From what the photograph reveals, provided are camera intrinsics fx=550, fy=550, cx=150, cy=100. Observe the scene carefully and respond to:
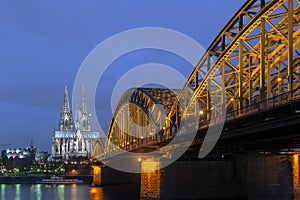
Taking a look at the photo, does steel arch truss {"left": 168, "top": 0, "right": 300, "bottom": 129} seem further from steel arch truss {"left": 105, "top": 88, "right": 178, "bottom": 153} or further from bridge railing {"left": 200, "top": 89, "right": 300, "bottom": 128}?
steel arch truss {"left": 105, "top": 88, "right": 178, "bottom": 153}

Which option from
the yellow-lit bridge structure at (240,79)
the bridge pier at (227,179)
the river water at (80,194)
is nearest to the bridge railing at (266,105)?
Answer: the yellow-lit bridge structure at (240,79)

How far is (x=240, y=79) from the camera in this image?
49906mm

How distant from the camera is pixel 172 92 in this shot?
337 ft

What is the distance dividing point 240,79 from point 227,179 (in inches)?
1111

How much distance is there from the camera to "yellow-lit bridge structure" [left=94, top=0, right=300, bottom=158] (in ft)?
146

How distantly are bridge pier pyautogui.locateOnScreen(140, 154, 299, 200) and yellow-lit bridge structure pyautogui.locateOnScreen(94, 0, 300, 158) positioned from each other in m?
5.15

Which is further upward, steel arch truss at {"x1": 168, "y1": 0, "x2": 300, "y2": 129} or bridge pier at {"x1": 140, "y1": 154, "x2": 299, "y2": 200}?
steel arch truss at {"x1": 168, "y1": 0, "x2": 300, "y2": 129}

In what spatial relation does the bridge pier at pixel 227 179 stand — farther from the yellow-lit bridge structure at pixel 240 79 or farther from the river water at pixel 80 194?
the river water at pixel 80 194

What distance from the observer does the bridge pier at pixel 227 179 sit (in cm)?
6309

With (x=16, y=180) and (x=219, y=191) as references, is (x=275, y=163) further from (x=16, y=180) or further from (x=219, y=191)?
(x=16, y=180)

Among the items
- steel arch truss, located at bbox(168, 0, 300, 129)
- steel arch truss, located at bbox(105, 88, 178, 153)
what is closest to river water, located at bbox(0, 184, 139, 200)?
steel arch truss, located at bbox(105, 88, 178, 153)

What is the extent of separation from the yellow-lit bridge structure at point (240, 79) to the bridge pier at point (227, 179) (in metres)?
5.15

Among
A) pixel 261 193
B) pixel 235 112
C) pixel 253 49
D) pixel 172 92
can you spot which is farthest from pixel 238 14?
pixel 172 92

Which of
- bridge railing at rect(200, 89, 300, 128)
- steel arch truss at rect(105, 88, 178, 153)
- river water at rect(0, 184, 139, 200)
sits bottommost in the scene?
river water at rect(0, 184, 139, 200)
